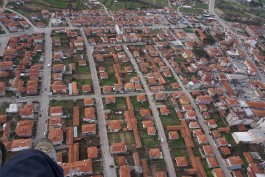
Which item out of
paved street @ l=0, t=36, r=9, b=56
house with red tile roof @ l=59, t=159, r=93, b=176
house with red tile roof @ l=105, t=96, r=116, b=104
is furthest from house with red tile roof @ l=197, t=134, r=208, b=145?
→ paved street @ l=0, t=36, r=9, b=56

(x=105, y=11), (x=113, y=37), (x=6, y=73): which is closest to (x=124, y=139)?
(x=6, y=73)

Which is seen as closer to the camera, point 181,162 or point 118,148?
point 181,162

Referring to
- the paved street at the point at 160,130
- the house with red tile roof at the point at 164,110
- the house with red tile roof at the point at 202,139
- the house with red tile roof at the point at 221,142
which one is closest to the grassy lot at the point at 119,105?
the paved street at the point at 160,130

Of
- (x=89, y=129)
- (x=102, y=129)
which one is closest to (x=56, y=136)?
(x=89, y=129)

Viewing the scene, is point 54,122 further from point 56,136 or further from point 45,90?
point 45,90

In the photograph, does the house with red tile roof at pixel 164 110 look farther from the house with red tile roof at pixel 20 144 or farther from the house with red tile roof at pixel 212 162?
the house with red tile roof at pixel 20 144

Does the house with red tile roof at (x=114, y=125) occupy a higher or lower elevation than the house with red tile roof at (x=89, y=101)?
lower

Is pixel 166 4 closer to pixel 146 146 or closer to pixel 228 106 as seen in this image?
pixel 228 106
